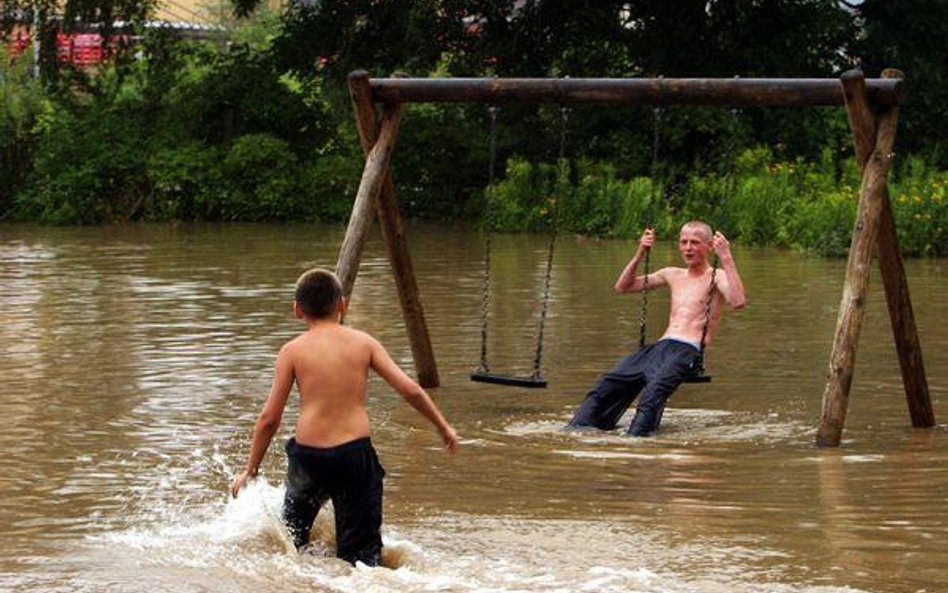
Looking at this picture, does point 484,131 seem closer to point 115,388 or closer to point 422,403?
point 115,388

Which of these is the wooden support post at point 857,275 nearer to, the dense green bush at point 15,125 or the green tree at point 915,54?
the green tree at point 915,54

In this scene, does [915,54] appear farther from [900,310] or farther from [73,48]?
[900,310]

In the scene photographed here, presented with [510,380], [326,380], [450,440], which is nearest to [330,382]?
[326,380]

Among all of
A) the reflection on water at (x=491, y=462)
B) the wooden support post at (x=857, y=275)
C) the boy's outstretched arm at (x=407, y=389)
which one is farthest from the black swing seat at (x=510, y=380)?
the boy's outstretched arm at (x=407, y=389)

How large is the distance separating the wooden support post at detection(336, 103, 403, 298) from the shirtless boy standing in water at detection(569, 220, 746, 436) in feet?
5.45

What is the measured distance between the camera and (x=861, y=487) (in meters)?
11.1

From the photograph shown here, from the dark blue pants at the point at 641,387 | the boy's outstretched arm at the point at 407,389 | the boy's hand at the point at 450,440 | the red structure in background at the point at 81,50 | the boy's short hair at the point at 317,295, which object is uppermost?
the red structure in background at the point at 81,50

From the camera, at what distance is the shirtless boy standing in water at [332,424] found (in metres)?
8.81

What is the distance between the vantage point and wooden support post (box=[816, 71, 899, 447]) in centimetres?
1234

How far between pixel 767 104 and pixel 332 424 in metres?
5.00

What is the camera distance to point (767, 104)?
1296cm

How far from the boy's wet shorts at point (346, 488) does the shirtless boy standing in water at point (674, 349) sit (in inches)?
169

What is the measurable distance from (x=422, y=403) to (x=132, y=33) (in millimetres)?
30141

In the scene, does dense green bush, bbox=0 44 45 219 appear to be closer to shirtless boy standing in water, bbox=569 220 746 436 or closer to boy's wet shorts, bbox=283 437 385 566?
shirtless boy standing in water, bbox=569 220 746 436
